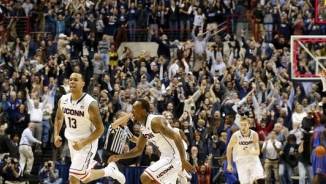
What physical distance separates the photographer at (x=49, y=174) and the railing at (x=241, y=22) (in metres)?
11.6

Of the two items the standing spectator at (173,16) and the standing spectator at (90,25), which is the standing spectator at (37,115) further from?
the standing spectator at (173,16)

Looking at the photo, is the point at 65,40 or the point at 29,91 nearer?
the point at 29,91

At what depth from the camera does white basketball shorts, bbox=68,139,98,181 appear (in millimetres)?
14953

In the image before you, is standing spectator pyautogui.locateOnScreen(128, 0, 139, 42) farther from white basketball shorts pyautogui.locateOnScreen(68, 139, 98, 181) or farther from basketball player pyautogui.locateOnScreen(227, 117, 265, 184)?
white basketball shorts pyautogui.locateOnScreen(68, 139, 98, 181)

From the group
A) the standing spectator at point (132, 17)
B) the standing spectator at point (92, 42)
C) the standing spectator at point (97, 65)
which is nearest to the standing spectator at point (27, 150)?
the standing spectator at point (97, 65)

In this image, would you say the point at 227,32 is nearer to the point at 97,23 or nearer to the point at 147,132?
the point at 97,23

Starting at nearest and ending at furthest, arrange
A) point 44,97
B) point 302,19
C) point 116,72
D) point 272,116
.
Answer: point 272,116 < point 44,97 < point 116,72 < point 302,19

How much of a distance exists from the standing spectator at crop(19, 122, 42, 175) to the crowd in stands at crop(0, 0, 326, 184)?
3 centimetres

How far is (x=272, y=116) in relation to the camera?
25234 mm

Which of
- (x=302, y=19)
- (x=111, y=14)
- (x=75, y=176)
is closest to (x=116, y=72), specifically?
(x=111, y=14)

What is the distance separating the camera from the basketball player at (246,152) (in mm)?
18703

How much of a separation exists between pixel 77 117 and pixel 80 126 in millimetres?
175

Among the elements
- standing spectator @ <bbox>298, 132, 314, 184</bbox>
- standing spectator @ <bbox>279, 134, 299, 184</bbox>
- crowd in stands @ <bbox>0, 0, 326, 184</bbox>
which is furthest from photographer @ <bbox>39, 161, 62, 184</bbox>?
standing spectator @ <bbox>298, 132, 314, 184</bbox>

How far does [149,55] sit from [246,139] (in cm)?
1250
